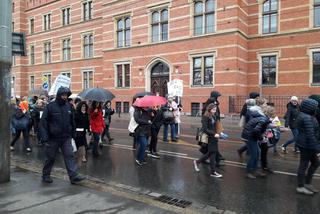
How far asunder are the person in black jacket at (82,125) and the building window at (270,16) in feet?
61.3

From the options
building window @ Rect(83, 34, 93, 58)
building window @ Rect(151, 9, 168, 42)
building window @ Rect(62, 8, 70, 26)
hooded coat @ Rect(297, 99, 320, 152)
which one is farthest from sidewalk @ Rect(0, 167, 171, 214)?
building window @ Rect(62, 8, 70, 26)

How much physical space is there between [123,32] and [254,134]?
23.4 metres

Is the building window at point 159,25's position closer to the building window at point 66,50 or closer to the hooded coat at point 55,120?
the building window at point 66,50

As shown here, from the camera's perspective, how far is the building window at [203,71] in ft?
74.1

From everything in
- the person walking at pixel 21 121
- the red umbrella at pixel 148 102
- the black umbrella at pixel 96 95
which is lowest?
the person walking at pixel 21 121

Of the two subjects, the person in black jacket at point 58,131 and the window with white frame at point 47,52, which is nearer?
the person in black jacket at point 58,131

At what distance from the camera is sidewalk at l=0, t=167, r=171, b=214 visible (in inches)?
173

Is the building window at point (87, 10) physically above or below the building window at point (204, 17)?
above

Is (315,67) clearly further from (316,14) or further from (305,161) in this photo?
(305,161)

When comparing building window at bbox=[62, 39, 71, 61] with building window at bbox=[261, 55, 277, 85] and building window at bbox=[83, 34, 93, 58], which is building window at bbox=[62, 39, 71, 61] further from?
building window at bbox=[261, 55, 277, 85]

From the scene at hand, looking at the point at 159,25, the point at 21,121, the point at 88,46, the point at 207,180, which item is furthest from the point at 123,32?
the point at 207,180

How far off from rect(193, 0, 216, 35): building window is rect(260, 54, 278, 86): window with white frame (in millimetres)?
4689

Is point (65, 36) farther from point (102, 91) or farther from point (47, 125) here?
point (47, 125)

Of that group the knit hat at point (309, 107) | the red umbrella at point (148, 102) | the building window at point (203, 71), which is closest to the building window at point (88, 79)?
the building window at point (203, 71)
